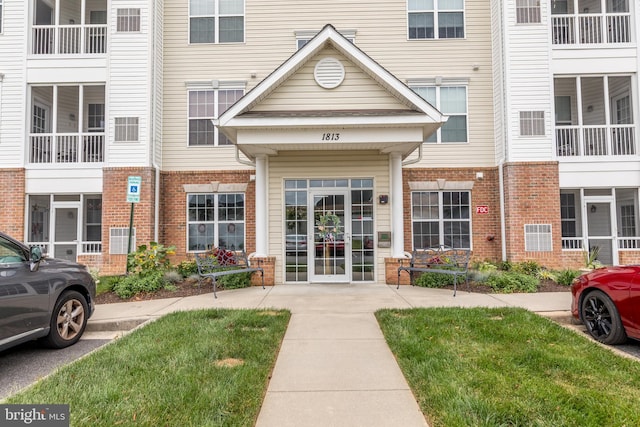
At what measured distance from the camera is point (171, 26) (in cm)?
1177

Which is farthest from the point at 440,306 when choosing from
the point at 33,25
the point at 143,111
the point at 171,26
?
the point at 33,25

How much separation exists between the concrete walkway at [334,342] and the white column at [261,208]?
119cm

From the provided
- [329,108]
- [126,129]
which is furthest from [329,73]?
[126,129]

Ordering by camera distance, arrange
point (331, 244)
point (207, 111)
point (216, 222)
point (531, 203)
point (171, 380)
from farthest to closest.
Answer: point (207, 111)
point (216, 222)
point (531, 203)
point (331, 244)
point (171, 380)

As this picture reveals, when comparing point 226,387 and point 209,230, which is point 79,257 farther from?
point 226,387

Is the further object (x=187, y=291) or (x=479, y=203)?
(x=479, y=203)

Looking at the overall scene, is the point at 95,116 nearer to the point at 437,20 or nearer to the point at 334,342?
the point at 437,20

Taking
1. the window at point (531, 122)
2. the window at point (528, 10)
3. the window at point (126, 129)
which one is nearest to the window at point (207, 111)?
the window at point (126, 129)

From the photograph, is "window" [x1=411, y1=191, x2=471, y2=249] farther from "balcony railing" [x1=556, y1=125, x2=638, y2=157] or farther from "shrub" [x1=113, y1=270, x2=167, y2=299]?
"shrub" [x1=113, y1=270, x2=167, y2=299]

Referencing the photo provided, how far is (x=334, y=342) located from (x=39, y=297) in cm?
388

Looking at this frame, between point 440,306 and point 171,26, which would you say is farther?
point 171,26

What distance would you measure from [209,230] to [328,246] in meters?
4.20

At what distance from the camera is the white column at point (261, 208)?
9469 millimetres

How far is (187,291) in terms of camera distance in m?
8.56
